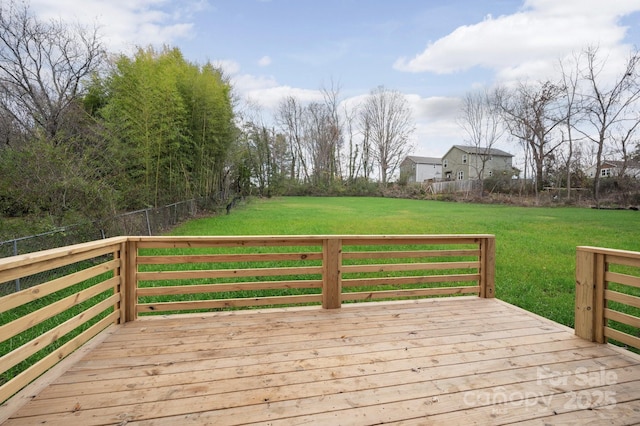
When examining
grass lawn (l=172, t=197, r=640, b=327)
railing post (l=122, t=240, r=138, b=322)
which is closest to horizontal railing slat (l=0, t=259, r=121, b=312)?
railing post (l=122, t=240, r=138, b=322)

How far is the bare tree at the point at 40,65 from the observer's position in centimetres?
779

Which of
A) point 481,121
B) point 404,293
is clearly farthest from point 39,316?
point 481,121

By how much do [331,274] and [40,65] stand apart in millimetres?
10334

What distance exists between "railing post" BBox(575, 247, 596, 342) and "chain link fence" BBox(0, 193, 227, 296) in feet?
14.2

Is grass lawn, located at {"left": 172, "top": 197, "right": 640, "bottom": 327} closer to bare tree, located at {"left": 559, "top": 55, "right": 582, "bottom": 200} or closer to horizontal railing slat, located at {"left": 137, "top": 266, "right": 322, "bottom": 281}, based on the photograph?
horizontal railing slat, located at {"left": 137, "top": 266, "right": 322, "bottom": 281}

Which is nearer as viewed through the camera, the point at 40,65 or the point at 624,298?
the point at 624,298

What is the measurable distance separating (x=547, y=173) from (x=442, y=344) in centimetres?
2576

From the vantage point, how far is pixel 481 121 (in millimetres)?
26297

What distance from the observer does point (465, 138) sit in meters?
26.9

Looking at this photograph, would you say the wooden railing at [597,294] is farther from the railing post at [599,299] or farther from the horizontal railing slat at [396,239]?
the horizontal railing slat at [396,239]

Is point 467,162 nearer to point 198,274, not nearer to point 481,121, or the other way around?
point 481,121

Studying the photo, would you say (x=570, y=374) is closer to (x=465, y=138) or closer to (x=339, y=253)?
(x=339, y=253)

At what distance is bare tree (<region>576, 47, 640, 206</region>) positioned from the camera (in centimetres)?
1714

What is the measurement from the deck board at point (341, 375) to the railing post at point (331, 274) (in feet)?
0.87
